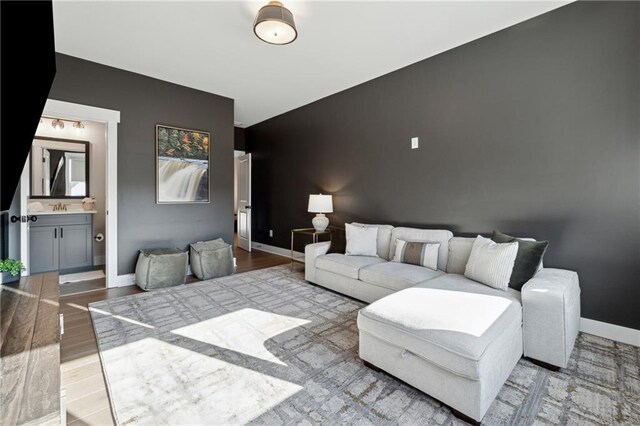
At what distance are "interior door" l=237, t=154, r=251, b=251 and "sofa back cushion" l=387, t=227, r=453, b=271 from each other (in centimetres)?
353

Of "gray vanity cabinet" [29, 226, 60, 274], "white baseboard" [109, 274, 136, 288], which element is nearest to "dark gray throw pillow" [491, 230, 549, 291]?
"white baseboard" [109, 274, 136, 288]

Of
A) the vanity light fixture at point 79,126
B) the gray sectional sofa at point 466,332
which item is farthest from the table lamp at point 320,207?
the vanity light fixture at point 79,126

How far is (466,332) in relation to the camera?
1.52 meters

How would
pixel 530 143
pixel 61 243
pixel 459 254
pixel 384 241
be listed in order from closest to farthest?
pixel 530 143 → pixel 459 254 → pixel 384 241 → pixel 61 243

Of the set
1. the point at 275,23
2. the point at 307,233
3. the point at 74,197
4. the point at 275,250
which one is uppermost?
the point at 275,23

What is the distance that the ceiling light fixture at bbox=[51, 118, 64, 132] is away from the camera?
4277mm

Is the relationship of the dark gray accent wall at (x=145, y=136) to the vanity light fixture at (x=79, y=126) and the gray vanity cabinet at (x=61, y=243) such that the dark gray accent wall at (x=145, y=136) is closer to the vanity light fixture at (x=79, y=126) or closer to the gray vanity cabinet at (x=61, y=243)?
the gray vanity cabinet at (x=61, y=243)

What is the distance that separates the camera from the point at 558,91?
2.52m

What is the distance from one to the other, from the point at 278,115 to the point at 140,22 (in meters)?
3.08

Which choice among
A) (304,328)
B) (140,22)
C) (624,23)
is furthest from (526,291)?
(140,22)

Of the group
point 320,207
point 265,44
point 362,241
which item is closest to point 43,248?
point 320,207

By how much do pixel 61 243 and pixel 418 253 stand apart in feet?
16.1

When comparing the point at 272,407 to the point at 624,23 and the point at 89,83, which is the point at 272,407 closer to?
the point at 624,23

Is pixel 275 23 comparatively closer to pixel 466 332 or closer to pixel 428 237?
pixel 428 237
